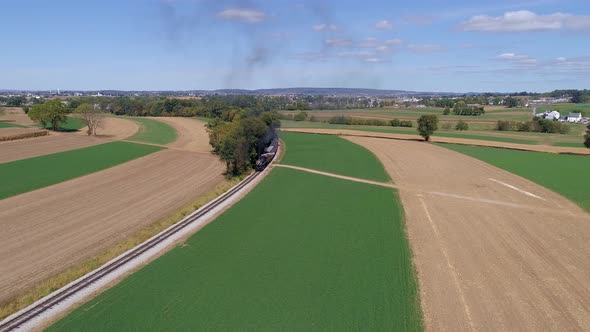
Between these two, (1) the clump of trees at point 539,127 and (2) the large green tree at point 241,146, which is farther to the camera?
(1) the clump of trees at point 539,127

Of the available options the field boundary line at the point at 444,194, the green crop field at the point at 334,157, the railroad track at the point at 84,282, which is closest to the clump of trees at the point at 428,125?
the green crop field at the point at 334,157

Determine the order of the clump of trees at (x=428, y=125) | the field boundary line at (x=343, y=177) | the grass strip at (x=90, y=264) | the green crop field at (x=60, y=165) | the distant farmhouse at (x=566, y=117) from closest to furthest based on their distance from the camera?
the grass strip at (x=90, y=264)
the green crop field at (x=60, y=165)
the field boundary line at (x=343, y=177)
the clump of trees at (x=428, y=125)
the distant farmhouse at (x=566, y=117)

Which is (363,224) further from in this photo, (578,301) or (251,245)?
(578,301)

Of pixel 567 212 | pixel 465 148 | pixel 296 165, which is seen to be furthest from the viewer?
pixel 465 148

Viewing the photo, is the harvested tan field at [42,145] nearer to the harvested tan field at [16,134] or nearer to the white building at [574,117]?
the harvested tan field at [16,134]

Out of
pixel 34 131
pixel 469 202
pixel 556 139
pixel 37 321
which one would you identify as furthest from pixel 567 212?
pixel 34 131

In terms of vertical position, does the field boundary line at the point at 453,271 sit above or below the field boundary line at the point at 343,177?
below

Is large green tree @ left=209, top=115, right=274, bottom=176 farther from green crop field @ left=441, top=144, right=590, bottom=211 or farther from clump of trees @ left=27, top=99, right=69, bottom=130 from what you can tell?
clump of trees @ left=27, top=99, right=69, bottom=130

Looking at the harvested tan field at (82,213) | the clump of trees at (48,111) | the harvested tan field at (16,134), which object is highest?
the clump of trees at (48,111)
